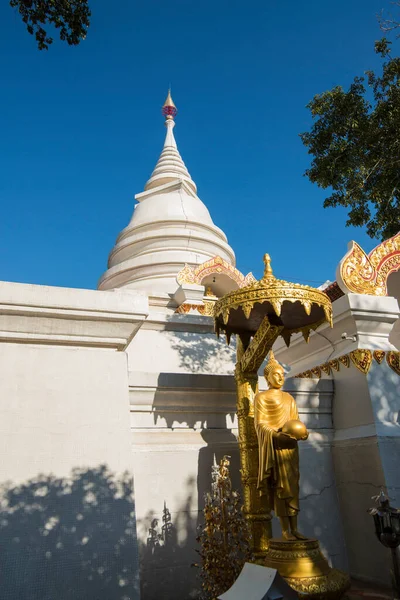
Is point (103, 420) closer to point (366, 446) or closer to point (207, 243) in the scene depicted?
point (366, 446)

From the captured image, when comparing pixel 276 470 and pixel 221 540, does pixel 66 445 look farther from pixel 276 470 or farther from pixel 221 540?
pixel 276 470

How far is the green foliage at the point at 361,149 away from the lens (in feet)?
24.5

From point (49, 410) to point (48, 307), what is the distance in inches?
34.3

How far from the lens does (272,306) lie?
425 cm

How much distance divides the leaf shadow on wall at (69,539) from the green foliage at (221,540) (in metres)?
0.72

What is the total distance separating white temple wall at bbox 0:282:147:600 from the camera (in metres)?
3.61

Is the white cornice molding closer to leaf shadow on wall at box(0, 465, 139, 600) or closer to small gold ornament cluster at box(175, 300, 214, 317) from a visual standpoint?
leaf shadow on wall at box(0, 465, 139, 600)

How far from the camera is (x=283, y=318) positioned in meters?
4.88

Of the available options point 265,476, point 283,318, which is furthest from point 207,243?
point 265,476

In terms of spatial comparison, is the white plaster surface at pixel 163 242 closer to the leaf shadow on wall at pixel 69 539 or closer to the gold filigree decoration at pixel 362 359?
the gold filigree decoration at pixel 362 359

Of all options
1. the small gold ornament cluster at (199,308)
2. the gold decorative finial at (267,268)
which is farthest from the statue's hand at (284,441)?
the small gold ornament cluster at (199,308)

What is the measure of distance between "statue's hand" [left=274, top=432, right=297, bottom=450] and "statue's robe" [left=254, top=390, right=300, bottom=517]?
0.04 metres

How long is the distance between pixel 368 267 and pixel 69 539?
14.8ft

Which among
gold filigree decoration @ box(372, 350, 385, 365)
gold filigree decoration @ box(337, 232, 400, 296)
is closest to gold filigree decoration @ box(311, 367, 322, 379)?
gold filigree decoration @ box(372, 350, 385, 365)
